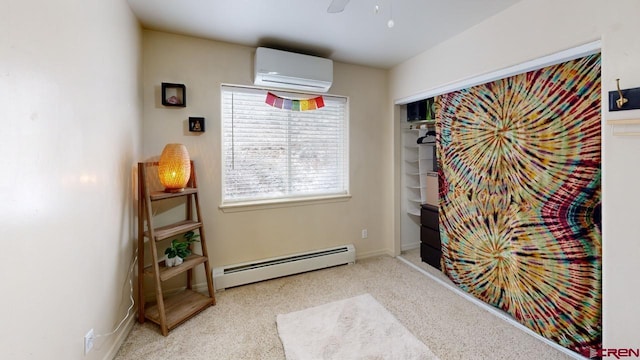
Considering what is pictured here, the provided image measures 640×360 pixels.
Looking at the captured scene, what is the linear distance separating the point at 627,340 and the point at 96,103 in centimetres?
340

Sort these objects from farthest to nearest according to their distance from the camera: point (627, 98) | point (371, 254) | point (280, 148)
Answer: point (371, 254) < point (280, 148) < point (627, 98)

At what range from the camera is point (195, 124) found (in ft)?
8.18

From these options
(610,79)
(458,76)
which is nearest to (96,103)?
(458,76)

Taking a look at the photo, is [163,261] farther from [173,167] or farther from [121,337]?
[173,167]

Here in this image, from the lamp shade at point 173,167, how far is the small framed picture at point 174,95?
506mm

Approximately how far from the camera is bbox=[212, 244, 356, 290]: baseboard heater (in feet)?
8.63

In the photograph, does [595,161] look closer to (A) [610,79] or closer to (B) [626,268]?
(A) [610,79]

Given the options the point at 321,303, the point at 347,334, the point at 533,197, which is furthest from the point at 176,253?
the point at 533,197

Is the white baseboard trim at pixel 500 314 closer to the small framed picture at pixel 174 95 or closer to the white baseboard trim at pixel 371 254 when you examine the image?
the white baseboard trim at pixel 371 254

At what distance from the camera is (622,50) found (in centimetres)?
145

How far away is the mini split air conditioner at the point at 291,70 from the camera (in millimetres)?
2562

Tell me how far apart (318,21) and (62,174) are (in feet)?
6.83

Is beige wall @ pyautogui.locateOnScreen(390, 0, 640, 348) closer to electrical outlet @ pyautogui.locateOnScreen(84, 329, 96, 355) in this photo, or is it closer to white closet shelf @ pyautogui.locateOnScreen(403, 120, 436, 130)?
white closet shelf @ pyautogui.locateOnScreen(403, 120, 436, 130)

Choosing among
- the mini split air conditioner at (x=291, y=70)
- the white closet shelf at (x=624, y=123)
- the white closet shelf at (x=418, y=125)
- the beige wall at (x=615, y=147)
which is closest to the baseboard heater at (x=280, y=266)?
the white closet shelf at (x=418, y=125)
